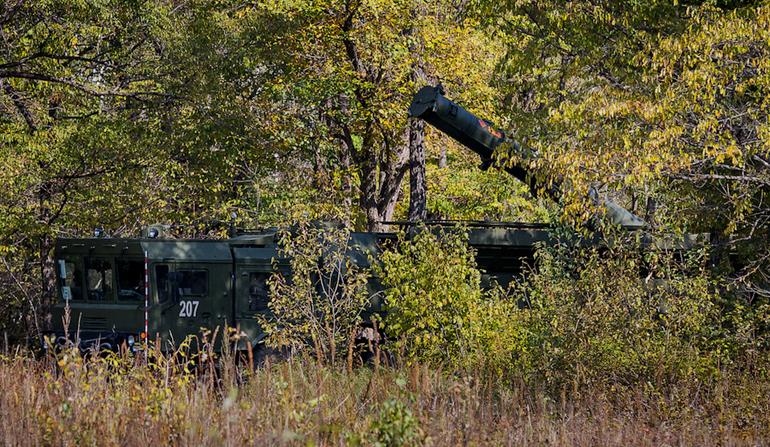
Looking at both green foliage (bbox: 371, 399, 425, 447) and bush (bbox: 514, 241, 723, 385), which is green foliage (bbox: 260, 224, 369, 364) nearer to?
bush (bbox: 514, 241, 723, 385)

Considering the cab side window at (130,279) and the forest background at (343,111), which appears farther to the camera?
the cab side window at (130,279)

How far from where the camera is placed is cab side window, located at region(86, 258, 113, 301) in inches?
628

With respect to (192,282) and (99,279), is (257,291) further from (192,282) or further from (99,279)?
(99,279)

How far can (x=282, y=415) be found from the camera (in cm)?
636

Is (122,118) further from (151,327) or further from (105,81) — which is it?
(151,327)

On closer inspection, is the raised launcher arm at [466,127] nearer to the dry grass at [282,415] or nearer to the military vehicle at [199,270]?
the military vehicle at [199,270]

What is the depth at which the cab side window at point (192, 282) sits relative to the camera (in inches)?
621

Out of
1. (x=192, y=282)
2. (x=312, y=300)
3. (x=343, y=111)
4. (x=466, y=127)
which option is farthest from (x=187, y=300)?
(x=343, y=111)

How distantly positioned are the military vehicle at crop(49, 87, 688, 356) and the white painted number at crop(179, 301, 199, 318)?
0.02 metres

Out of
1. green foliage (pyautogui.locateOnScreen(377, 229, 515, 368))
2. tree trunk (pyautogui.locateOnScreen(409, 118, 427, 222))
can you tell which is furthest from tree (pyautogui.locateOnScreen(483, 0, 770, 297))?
tree trunk (pyautogui.locateOnScreen(409, 118, 427, 222))

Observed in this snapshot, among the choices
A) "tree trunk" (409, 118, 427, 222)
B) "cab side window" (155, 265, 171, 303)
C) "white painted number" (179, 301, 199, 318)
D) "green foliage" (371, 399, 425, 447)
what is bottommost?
"white painted number" (179, 301, 199, 318)

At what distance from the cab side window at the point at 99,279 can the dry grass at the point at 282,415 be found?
723 centimetres

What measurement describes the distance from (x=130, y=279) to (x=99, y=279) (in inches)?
22.3

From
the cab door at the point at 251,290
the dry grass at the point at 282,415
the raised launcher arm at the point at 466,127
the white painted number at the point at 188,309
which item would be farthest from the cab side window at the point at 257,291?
the dry grass at the point at 282,415
